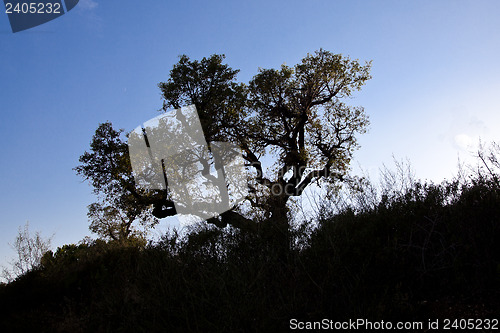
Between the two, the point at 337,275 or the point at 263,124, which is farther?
the point at 263,124

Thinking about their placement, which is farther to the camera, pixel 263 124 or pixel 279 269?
pixel 263 124

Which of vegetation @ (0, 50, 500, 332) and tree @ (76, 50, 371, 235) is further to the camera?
tree @ (76, 50, 371, 235)

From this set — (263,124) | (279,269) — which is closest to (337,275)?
(279,269)

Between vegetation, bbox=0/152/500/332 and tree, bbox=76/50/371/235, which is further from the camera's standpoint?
tree, bbox=76/50/371/235

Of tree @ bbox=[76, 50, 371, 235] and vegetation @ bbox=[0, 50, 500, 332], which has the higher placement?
tree @ bbox=[76, 50, 371, 235]

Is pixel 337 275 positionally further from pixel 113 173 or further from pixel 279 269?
pixel 113 173

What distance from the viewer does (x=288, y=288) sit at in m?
6.60

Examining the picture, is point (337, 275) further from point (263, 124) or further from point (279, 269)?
point (263, 124)

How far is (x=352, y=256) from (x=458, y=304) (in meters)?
2.06

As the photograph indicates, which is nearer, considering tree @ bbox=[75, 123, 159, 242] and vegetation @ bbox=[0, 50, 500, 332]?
vegetation @ bbox=[0, 50, 500, 332]

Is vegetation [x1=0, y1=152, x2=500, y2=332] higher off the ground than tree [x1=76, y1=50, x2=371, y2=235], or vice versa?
tree [x1=76, y1=50, x2=371, y2=235]

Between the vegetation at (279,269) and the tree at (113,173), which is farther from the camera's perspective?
the tree at (113,173)

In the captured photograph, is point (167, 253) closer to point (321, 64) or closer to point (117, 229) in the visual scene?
point (117, 229)

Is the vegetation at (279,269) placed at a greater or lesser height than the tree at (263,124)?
lesser
